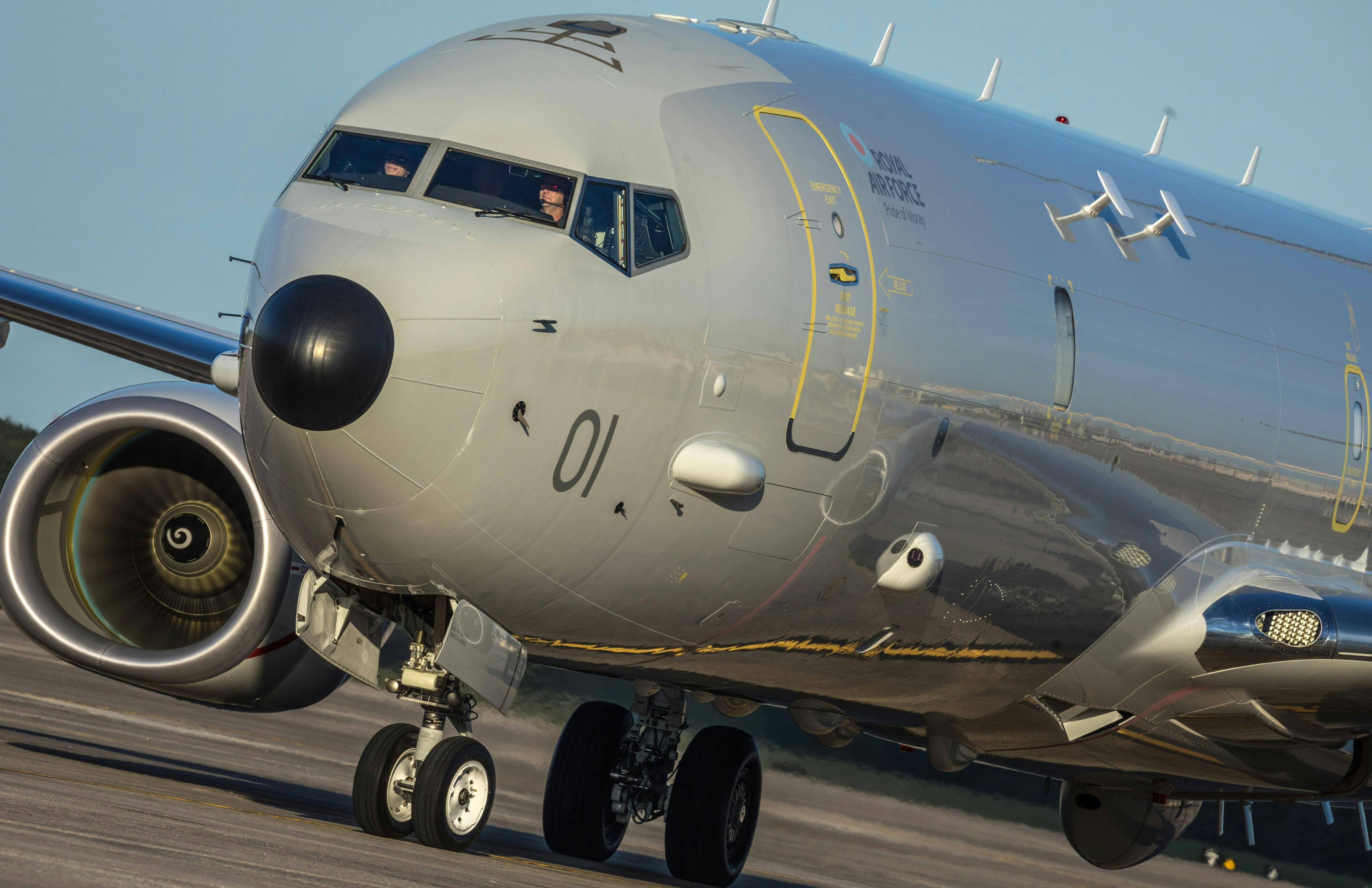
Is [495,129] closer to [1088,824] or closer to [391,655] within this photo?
[391,655]

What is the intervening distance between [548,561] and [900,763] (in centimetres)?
1098

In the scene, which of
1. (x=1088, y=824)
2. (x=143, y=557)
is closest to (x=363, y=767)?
(x=143, y=557)

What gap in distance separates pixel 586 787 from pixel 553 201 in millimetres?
5252

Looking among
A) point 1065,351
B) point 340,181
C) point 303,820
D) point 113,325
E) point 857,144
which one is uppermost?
point 857,144

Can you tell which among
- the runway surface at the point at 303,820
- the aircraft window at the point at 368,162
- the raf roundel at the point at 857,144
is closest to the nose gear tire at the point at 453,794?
the runway surface at the point at 303,820

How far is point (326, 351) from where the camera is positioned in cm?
629

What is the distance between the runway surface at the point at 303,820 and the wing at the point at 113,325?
280 centimetres

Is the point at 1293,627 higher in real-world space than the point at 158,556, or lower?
higher

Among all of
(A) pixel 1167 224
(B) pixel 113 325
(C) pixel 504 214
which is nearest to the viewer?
(C) pixel 504 214

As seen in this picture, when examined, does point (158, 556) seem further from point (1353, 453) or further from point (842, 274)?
point (1353, 453)

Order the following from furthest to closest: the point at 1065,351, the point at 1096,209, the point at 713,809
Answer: the point at 713,809 < the point at 1096,209 < the point at 1065,351

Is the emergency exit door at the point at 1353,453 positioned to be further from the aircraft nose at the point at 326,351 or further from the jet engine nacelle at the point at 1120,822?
the aircraft nose at the point at 326,351

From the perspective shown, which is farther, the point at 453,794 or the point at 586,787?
the point at 586,787

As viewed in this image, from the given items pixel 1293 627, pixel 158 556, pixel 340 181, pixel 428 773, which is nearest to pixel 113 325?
pixel 158 556
